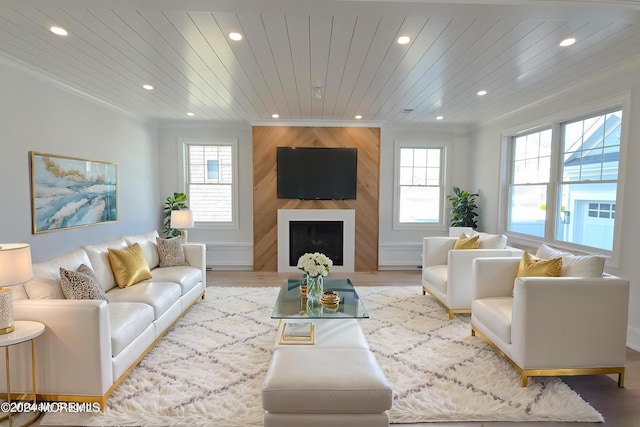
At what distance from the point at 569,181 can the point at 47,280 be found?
5.37 m

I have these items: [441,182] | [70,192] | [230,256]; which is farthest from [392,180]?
[70,192]

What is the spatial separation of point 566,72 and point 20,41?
4.96 meters

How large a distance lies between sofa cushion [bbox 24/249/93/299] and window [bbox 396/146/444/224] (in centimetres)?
511

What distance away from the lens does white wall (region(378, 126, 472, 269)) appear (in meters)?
6.28

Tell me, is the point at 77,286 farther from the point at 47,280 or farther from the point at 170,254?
the point at 170,254

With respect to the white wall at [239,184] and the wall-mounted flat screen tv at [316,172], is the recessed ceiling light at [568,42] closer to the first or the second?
the wall-mounted flat screen tv at [316,172]

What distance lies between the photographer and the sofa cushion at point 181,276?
3707mm

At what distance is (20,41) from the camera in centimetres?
271

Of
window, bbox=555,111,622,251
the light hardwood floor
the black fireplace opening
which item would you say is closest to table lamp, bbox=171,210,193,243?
the black fireplace opening

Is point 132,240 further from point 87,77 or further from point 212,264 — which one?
point 212,264

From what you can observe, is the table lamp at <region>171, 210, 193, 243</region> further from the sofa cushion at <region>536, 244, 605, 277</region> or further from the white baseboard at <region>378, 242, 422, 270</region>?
the sofa cushion at <region>536, 244, 605, 277</region>

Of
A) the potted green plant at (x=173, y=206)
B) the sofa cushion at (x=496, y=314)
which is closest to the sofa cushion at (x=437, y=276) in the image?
the sofa cushion at (x=496, y=314)

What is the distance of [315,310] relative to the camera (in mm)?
2963

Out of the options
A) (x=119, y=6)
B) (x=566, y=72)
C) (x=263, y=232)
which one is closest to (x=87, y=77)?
(x=119, y=6)
